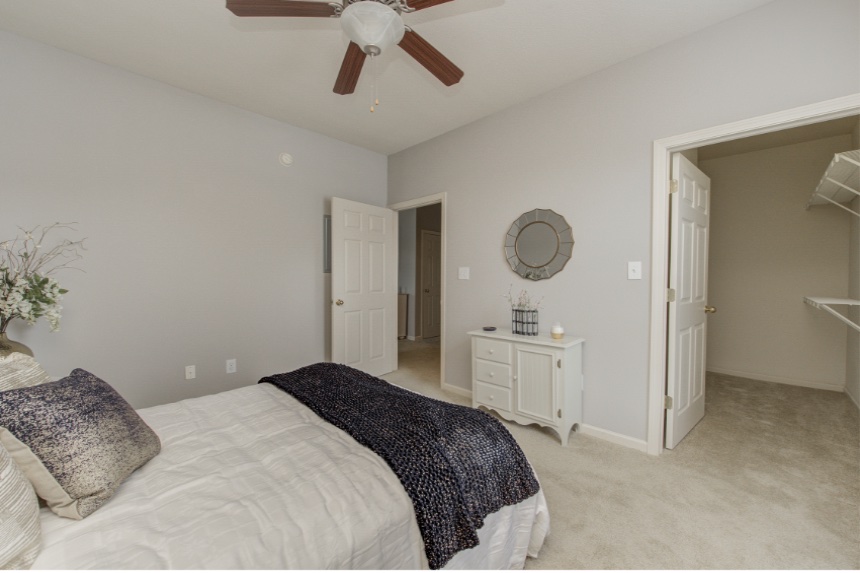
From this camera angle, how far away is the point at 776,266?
12.6ft

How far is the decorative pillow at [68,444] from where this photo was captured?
36.6 inches

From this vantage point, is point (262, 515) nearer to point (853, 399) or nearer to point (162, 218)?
point (162, 218)

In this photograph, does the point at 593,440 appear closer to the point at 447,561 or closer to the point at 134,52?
the point at 447,561

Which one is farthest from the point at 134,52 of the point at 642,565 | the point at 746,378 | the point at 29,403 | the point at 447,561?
the point at 746,378

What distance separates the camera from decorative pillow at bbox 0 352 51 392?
1153 mm

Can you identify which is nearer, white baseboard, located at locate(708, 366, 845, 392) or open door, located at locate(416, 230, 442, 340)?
white baseboard, located at locate(708, 366, 845, 392)

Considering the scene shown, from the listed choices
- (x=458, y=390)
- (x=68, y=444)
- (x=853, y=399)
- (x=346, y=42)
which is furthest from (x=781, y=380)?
(x=68, y=444)

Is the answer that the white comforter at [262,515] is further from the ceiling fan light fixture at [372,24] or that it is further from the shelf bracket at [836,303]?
the shelf bracket at [836,303]

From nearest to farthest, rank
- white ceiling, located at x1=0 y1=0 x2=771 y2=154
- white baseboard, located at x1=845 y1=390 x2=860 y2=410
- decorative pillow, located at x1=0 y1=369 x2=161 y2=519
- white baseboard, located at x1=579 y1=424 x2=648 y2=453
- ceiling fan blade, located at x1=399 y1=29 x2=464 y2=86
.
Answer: decorative pillow, located at x1=0 y1=369 x2=161 y2=519 < ceiling fan blade, located at x1=399 y1=29 x2=464 y2=86 < white ceiling, located at x1=0 y1=0 x2=771 y2=154 < white baseboard, located at x1=579 y1=424 x2=648 y2=453 < white baseboard, located at x1=845 y1=390 x2=860 y2=410

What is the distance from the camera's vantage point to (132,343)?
8.50ft

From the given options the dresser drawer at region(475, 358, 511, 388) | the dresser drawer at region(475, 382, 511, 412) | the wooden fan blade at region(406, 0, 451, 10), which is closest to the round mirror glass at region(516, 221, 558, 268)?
the dresser drawer at region(475, 358, 511, 388)

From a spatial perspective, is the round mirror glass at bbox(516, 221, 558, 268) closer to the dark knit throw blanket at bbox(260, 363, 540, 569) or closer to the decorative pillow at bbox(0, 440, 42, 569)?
the dark knit throw blanket at bbox(260, 363, 540, 569)

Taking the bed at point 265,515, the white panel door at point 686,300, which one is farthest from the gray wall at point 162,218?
the white panel door at point 686,300

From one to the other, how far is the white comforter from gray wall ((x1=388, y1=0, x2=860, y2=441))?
1501 millimetres
